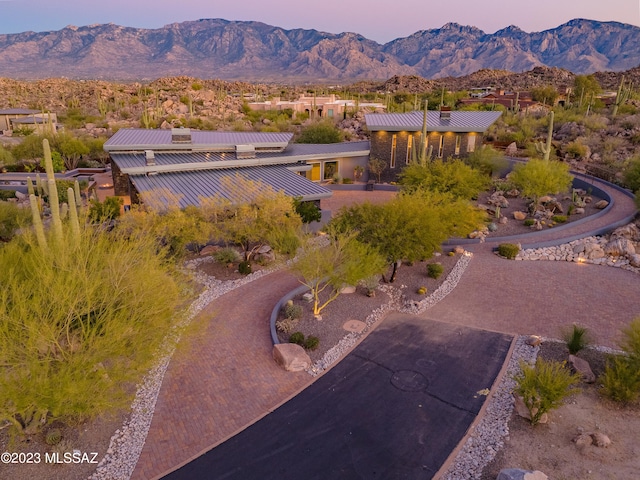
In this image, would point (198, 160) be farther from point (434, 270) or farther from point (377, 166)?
point (434, 270)

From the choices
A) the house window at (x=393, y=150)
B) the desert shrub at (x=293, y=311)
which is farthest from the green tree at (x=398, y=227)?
the house window at (x=393, y=150)

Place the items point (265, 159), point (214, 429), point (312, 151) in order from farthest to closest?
point (312, 151) < point (265, 159) < point (214, 429)

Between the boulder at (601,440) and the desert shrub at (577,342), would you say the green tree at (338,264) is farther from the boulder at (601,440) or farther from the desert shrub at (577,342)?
the boulder at (601,440)

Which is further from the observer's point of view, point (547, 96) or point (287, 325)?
point (547, 96)

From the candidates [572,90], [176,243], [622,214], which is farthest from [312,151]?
[572,90]

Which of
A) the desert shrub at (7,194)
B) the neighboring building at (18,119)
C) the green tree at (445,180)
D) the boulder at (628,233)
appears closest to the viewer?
the boulder at (628,233)

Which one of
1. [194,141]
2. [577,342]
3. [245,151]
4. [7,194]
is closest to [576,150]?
[245,151]

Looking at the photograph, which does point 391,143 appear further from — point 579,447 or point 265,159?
point 579,447
